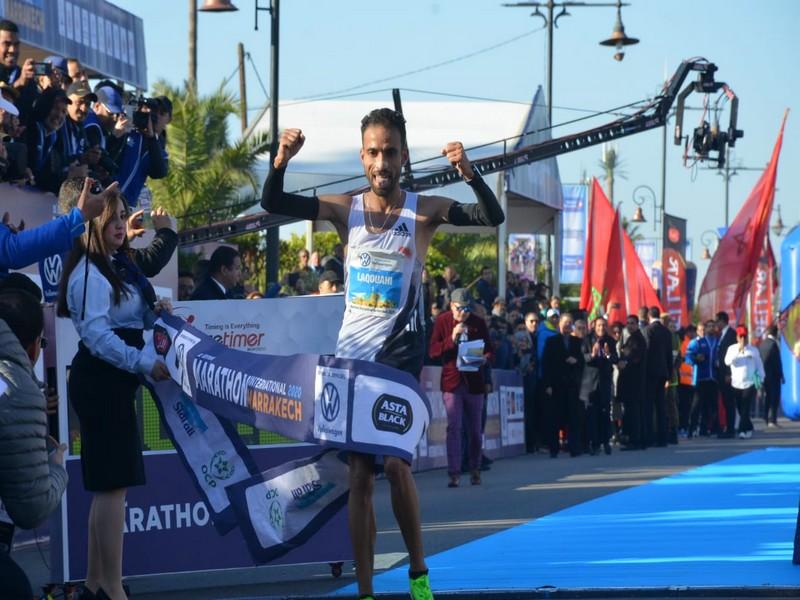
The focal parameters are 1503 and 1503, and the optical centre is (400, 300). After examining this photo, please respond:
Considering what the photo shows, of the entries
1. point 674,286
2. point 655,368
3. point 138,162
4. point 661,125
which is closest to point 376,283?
point 138,162

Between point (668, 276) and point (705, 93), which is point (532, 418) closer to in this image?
point (705, 93)

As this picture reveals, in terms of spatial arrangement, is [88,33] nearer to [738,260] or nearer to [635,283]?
[635,283]

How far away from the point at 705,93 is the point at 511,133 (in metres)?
4.11

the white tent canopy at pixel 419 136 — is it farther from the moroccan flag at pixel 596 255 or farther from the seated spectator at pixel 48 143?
the seated spectator at pixel 48 143

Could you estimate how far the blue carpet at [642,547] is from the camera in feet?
24.3

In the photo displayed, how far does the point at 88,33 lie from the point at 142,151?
11.3 m

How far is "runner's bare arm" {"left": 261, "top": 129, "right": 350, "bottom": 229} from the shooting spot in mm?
6430

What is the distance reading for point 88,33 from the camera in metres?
21.4

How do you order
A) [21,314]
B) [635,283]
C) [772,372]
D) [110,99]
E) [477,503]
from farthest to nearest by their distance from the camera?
[772,372] < [635,283] < [477,503] < [110,99] < [21,314]

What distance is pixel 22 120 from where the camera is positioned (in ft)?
32.4

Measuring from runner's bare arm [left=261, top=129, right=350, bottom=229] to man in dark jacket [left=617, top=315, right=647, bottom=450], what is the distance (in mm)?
15463

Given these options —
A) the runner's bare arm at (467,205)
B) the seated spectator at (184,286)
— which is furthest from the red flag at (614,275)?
the runner's bare arm at (467,205)

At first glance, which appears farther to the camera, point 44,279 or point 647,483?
point 647,483

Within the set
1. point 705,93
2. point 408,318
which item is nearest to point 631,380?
point 705,93
